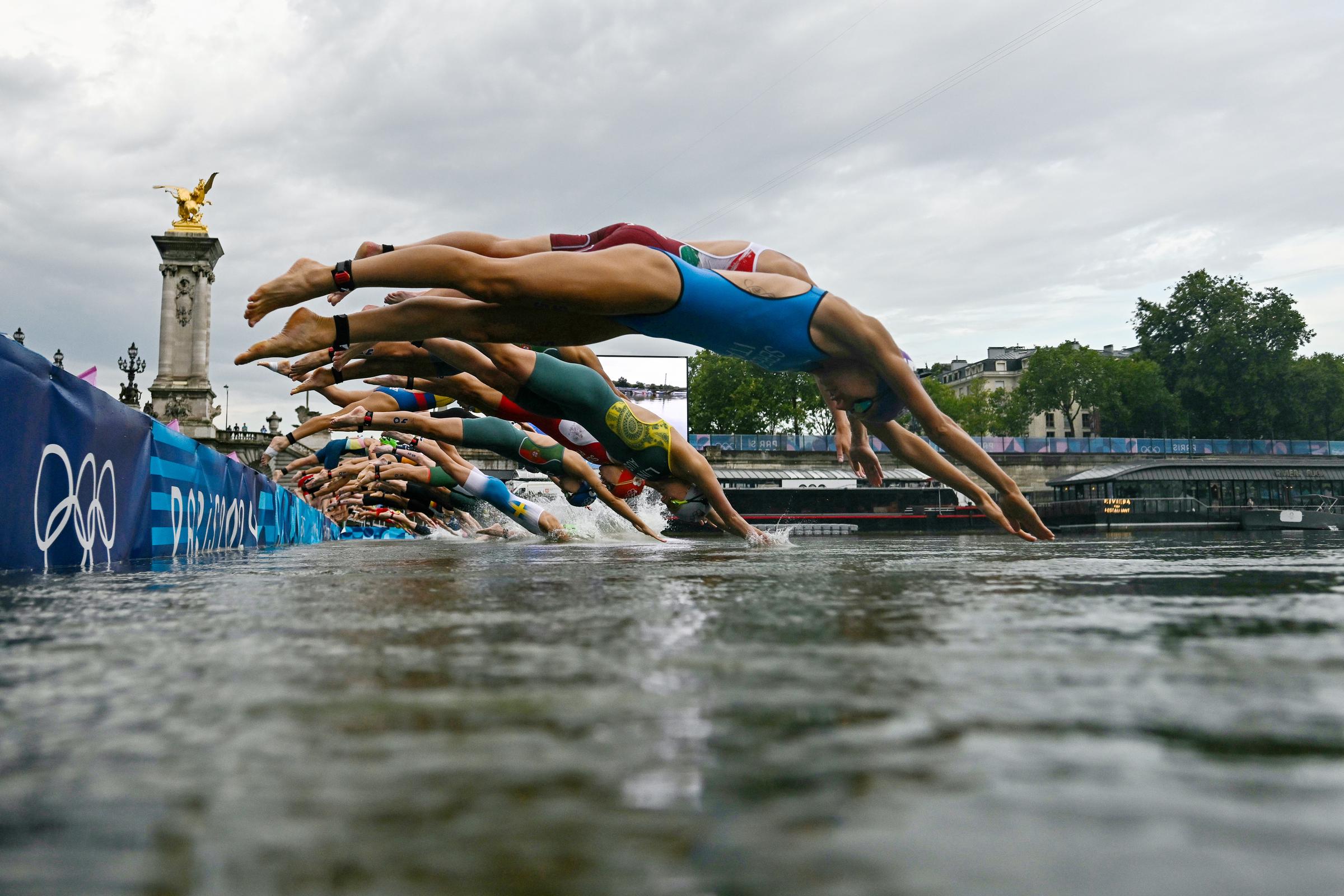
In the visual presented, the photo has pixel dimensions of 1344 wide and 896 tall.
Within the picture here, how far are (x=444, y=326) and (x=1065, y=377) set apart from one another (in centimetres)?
7074

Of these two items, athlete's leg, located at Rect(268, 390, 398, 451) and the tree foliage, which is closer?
athlete's leg, located at Rect(268, 390, 398, 451)

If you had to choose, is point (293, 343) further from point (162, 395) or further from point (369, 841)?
point (162, 395)

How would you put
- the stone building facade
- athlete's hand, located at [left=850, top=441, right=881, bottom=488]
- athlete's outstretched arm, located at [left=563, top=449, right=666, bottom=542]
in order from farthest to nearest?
the stone building facade → athlete's outstretched arm, located at [left=563, top=449, right=666, bottom=542] → athlete's hand, located at [left=850, top=441, right=881, bottom=488]

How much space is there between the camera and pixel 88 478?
16.6 feet

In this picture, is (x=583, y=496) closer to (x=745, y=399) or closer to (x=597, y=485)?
(x=597, y=485)

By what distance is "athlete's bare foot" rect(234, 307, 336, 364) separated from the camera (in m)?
4.60

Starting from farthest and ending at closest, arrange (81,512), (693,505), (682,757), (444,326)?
(693,505)
(444,326)
(81,512)
(682,757)

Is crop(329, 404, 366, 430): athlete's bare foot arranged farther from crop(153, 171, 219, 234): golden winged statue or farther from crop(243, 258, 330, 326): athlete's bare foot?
crop(153, 171, 219, 234): golden winged statue

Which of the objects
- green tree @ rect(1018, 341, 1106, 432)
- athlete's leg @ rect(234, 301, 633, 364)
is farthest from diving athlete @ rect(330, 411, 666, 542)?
green tree @ rect(1018, 341, 1106, 432)

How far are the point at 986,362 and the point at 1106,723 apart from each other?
363ft

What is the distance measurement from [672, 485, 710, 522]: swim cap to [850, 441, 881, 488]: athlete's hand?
203cm

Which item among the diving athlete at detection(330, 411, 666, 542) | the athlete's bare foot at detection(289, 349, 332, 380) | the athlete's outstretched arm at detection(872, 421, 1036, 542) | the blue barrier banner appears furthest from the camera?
the diving athlete at detection(330, 411, 666, 542)

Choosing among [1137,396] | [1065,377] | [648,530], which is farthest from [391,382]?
[1137,396]

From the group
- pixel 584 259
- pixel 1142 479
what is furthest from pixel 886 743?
pixel 1142 479
